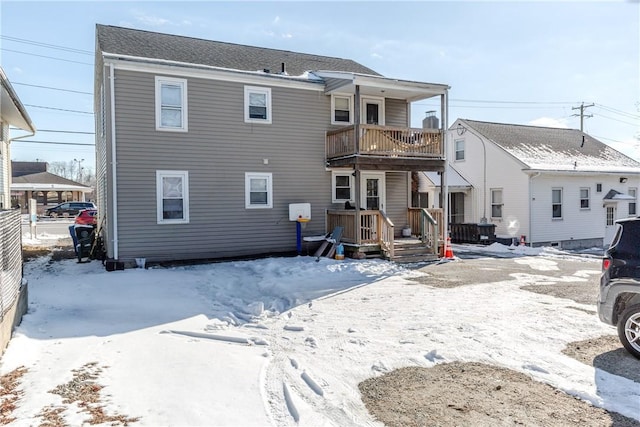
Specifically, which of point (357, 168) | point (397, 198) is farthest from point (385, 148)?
point (397, 198)

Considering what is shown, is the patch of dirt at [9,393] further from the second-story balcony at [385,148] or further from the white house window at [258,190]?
the second-story balcony at [385,148]

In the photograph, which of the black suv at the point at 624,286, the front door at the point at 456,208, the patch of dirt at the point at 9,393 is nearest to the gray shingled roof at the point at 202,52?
the front door at the point at 456,208

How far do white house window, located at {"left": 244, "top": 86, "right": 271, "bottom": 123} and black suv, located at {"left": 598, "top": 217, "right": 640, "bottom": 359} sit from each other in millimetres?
10351

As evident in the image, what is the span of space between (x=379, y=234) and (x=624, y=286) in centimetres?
846

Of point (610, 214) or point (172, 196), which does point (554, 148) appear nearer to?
point (610, 214)

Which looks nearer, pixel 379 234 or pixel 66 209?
pixel 379 234

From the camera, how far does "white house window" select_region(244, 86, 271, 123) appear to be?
13.6 metres

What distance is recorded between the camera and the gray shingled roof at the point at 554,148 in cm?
2083

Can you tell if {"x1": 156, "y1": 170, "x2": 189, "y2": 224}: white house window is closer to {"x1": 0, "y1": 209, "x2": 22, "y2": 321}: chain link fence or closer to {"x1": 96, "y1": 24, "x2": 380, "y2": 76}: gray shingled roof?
{"x1": 96, "y1": 24, "x2": 380, "y2": 76}: gray shingled roof

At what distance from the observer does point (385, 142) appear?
13.8 metres

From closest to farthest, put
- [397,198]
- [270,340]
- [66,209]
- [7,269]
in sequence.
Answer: [7,269]
[270,340]
[397,198]
[66,209]

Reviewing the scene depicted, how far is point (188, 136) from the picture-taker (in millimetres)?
12781

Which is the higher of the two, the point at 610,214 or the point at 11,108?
the point at 11,108

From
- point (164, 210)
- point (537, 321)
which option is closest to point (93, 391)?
point (537, 321)
